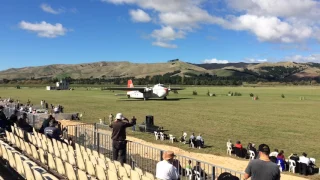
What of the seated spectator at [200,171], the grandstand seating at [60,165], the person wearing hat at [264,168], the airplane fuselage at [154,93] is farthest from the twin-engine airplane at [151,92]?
the person wearing hat at [264,168]

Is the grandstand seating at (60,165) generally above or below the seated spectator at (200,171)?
above

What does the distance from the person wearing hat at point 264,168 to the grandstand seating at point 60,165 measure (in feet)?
6.24

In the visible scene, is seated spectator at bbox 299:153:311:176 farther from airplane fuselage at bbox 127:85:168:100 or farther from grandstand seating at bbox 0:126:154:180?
airplane fuselage at bbox 127:85:168:100

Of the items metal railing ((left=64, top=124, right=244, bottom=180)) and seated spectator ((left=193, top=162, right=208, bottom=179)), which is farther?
metal railing ((left=64, top=124, right=244, bottom=180))

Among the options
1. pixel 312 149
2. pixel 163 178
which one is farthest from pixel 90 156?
pixel 312 149

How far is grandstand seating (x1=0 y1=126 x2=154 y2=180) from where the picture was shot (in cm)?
651

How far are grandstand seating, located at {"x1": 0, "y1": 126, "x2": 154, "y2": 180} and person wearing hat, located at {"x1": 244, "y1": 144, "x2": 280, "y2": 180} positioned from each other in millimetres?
1901

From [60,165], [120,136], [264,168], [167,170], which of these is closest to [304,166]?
[120,136]

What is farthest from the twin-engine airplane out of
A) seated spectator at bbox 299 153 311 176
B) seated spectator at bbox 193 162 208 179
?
seated spectator at bbox 193 162 208 179

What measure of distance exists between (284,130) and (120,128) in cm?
1972

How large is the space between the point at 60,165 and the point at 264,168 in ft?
15.2

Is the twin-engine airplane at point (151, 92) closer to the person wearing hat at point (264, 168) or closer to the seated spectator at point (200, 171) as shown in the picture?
the seated spectator at point (200, 171)

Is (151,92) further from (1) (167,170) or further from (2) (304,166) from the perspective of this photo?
Answer: (1) (167,170)

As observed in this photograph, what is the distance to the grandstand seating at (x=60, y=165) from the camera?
21.4 ft
